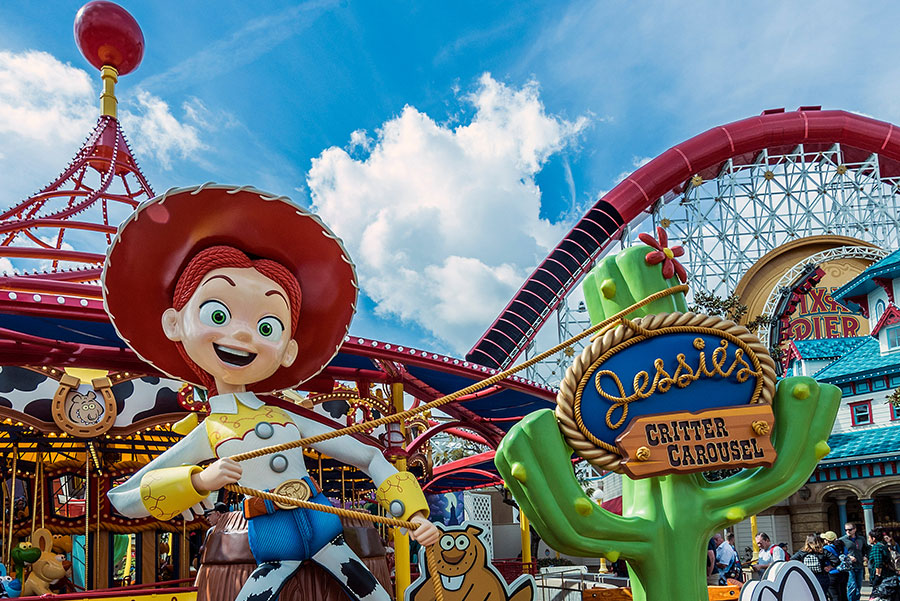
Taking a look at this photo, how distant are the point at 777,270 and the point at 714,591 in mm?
18299

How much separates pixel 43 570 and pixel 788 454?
771 centimetres

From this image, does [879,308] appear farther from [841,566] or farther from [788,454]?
[788,454]

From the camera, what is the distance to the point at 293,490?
2947 millimetres

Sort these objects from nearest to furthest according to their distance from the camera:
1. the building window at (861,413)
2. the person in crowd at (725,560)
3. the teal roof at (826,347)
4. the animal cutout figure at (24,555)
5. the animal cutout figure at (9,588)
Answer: the animal cutout figure at (9,588), the animal cutout figure at (24,555), the person in crowd at (725,560), the building window at (861,413), the teal roof at (826,347)

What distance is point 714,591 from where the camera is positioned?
5125mm

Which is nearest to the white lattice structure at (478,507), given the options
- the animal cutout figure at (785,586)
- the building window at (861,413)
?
the building window at (861,413)

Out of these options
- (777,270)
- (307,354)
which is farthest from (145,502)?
(777,270)

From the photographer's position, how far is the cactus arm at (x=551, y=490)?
327cm

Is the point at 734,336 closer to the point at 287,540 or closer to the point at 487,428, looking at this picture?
the point at 287,540

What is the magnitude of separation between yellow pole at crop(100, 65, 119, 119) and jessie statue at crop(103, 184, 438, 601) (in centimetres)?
1145

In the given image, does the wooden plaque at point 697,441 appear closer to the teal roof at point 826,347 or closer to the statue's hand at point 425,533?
the statue's hand at point 425,533

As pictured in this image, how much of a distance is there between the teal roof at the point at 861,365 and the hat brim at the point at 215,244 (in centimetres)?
1448

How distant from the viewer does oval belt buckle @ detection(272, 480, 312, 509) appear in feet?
9.59

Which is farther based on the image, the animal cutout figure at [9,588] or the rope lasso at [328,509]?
the animal cutout figure at [9,588]
